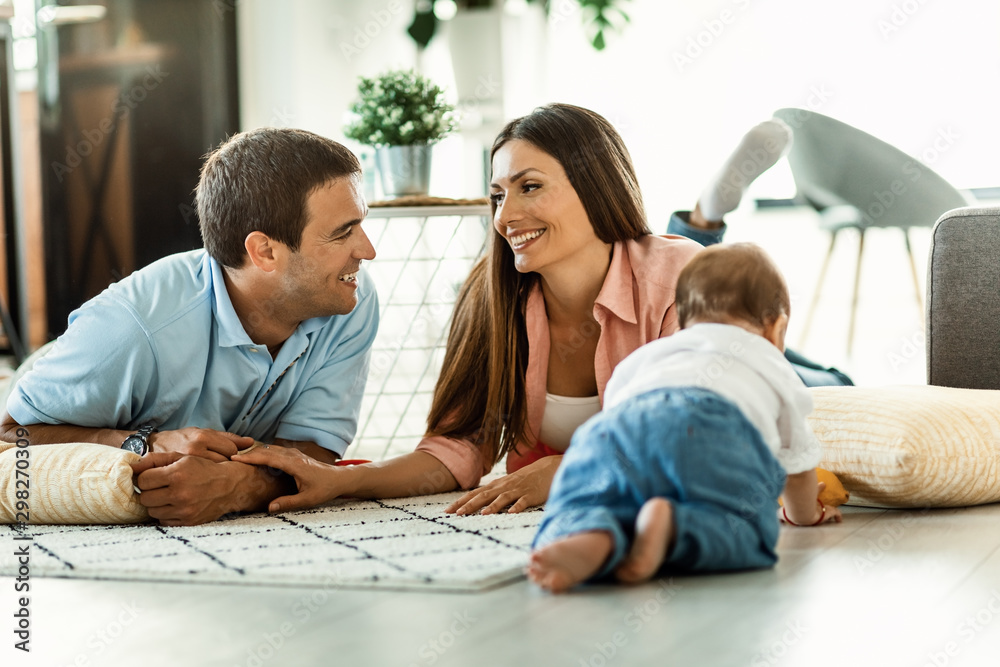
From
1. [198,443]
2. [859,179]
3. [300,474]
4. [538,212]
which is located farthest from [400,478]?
[859,179]

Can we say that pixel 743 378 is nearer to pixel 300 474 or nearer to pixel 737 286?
pixel 737 286

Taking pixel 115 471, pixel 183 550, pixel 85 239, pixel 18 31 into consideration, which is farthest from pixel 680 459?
pixel 18 31

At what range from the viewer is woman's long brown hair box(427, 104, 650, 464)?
166 cm

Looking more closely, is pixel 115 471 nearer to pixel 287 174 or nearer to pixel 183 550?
pixel 183 550

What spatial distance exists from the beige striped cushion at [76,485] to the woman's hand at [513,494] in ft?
1.51

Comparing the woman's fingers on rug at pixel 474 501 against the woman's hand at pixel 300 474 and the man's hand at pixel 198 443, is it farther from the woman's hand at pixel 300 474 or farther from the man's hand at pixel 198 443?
the man's hand at pixel 198 443

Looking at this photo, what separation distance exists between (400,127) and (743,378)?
1304 millimetres

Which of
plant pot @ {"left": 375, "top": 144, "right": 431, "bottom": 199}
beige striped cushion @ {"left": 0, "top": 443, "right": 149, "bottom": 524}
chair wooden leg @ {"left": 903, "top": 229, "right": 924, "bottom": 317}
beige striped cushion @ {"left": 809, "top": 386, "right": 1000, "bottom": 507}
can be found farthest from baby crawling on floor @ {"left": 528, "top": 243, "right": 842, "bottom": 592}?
chair wooden leg @ {"left": 903, "top": 229, "right": 924, "bottom": 317}

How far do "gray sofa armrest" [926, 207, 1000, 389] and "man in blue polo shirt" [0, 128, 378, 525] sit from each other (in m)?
1.00

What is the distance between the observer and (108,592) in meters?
1.15

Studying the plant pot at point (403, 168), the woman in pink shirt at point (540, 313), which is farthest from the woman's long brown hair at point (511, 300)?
the plant pot at point (403, 168)

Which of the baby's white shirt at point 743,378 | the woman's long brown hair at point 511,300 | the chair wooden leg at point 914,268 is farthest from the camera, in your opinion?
the chair wooden leg at point 914,268

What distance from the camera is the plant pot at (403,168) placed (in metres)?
2.26

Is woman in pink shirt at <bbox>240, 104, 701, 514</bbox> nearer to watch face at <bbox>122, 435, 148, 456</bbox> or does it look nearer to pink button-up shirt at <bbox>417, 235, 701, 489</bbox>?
pink button-up shirt at <bbox>417, 235, 701, 489</bbox>
